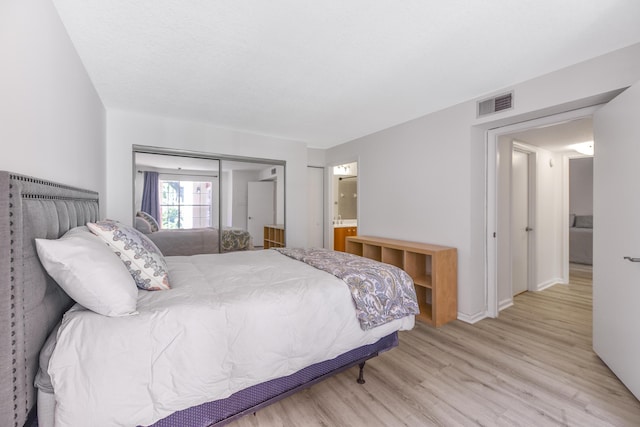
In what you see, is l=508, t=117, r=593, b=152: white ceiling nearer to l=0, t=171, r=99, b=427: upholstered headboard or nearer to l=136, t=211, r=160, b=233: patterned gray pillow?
l=0, t=171, r=99, b=427: upholstered headboard

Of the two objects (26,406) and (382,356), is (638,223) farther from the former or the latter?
(26,406)

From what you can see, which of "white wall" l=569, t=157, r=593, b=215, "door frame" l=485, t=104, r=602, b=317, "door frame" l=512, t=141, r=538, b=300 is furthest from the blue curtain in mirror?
"white wall" l=569, t=157, r=593, b=215

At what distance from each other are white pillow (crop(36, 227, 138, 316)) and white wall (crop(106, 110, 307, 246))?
8.41ft

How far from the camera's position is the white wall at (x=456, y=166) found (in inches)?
89.1

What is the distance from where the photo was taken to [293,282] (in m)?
1.80

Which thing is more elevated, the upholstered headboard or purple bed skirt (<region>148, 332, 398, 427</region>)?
the upholstered headboard

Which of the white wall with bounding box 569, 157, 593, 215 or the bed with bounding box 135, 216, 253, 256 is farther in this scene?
the white wall with bounding box 569, 157, 593, 215

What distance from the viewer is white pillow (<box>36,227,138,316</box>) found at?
3.55 ft

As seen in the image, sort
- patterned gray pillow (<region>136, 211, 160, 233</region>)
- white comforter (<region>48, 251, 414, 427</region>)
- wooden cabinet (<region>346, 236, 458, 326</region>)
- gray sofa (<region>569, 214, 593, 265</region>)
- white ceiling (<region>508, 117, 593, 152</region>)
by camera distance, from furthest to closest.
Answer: gray sofa (<region>569, 214, 593, 265</region>) → patterned gray pillow (<region>136, 211, 160, 233</region>) → white ceiling (<region>508, 117, 593, 152</region>) → wooden cabinet (<region>346, 236, 458, 326</region>) → white comforter (<region>48, 251, 414, 427</region>)

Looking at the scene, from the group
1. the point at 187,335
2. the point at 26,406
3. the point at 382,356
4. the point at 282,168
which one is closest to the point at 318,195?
the point at 282,168

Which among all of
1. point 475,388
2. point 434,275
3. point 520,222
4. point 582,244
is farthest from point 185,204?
point 582,244

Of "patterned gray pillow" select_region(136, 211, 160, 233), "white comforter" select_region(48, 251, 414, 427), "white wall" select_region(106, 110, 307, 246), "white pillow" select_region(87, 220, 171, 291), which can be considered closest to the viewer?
"white comforter" select_region(48, 251, 414, 427)

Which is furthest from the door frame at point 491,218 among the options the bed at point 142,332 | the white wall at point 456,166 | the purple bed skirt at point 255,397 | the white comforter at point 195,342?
the purple bed skirt at point 255,397

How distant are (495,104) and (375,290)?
93.0 inches
